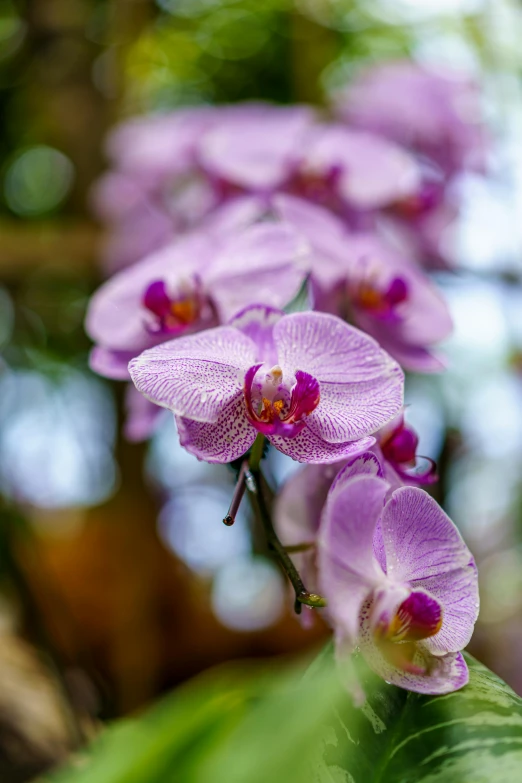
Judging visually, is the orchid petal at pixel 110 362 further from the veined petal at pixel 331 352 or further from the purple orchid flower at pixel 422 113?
the purple orchid flower at pixel 422 113

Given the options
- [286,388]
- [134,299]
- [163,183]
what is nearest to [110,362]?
[134,299]

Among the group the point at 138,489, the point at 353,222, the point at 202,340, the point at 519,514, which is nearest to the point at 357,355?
the point at 202,340

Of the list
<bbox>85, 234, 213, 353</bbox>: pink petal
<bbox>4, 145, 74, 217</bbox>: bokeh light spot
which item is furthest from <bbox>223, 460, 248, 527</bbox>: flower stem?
<bbox>4, 145, 74, 217</bbox>: bokeh light spot

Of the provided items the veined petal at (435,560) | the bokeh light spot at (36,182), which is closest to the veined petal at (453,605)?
the veined petal at (435,560)

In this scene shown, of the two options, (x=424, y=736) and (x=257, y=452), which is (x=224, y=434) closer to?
(x=257, y=452)

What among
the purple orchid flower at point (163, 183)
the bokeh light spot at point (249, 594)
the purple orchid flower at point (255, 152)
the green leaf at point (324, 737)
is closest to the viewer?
the green leaf at point (324, 737)

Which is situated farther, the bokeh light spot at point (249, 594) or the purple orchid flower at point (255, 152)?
the bokeh light spot at point (249, 594)
